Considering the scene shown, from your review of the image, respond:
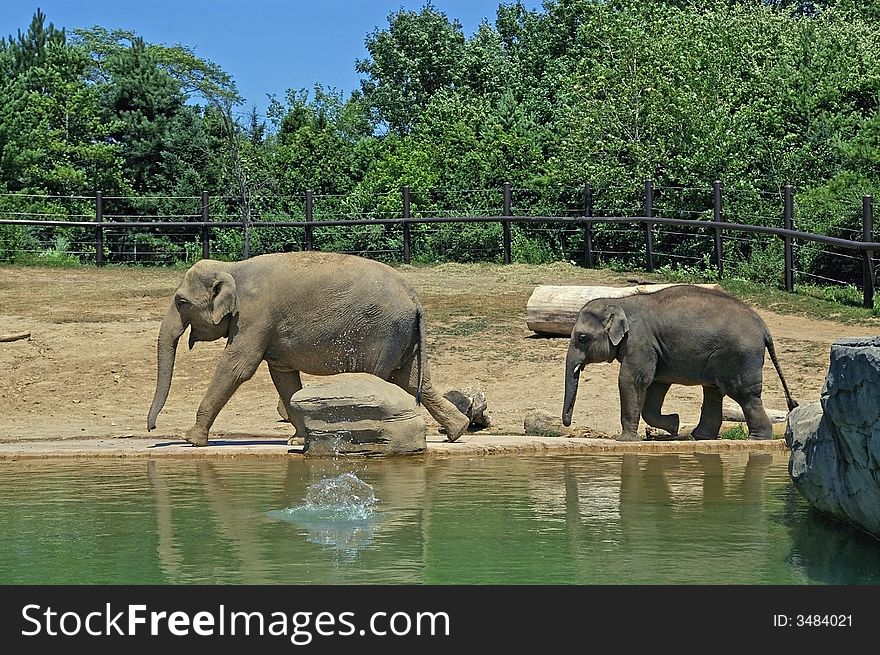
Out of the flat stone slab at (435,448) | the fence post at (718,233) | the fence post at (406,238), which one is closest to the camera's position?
the flat stone slab at (435,448)

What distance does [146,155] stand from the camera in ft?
111

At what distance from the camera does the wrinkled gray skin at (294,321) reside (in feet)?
43.8

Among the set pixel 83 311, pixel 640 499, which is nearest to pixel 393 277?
pixel 640 499

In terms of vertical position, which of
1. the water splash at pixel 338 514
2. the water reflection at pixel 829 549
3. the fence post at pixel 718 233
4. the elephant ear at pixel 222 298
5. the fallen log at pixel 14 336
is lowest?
the water reflection at pixel 829 549

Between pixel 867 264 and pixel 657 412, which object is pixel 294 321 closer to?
pixel 657 412

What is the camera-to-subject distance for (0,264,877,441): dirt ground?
15625mm

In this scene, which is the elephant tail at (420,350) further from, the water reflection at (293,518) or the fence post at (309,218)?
the fence post at (309,218)

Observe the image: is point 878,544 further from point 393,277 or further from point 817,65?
point 817,65

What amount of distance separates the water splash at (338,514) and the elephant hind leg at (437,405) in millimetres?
2618

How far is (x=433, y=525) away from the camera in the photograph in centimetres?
962

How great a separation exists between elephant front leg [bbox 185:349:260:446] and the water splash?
2.41 meters

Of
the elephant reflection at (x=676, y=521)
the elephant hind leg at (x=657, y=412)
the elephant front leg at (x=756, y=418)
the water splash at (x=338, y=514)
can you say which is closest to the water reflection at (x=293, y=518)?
the water splash at (x=338, y=514)

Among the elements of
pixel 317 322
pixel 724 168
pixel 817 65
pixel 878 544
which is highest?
pixel 817 65

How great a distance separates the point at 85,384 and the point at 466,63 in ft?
74.4
